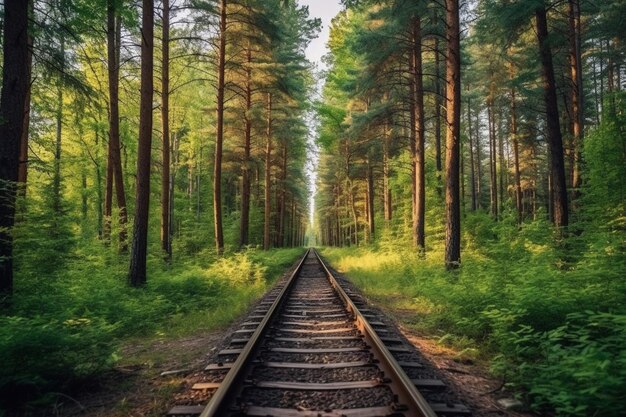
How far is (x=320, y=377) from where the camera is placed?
4461 millimetres

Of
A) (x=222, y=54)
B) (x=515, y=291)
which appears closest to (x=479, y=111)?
(x=222, y=54)

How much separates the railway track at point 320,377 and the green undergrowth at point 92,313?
1.60m

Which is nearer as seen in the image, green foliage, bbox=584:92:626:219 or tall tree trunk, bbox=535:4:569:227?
green foliage, bbox=584:92:626:219

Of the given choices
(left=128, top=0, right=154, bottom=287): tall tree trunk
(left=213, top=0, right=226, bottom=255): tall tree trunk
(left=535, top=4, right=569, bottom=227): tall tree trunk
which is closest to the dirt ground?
(left=128, top=0, right=154, bottom=287): tall tree trunk

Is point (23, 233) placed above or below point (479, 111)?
below

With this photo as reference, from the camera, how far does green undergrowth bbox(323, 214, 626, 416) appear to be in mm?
3658

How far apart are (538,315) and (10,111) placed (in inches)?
357

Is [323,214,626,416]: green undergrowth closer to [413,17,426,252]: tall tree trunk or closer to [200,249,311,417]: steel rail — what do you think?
[200,249,311,417]: steel rail

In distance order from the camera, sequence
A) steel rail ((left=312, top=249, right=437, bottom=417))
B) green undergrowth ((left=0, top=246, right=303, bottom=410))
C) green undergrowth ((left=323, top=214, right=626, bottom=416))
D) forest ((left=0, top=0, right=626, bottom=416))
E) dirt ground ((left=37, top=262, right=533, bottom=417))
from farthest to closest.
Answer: forest ((left=0, top=0, right=626, bottom=416))
green undergrowth ((left=0, top=246, right=303, bottom=410))
dirt ground ((left=37, top=262, right=533, bottom=417))
green undergrowth ((left=323, top=214, right=626, bottom=416))
steel rail ((left=312, top=249, right=437, bottom=417))

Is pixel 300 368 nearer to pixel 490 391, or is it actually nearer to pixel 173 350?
pixel 490 391

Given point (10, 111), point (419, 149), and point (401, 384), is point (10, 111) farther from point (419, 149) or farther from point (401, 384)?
point (419, 149)

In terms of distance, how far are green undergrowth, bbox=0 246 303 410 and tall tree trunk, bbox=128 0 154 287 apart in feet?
1.60

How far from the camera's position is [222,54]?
16.0 meters

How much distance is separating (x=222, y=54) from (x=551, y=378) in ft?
51.9
